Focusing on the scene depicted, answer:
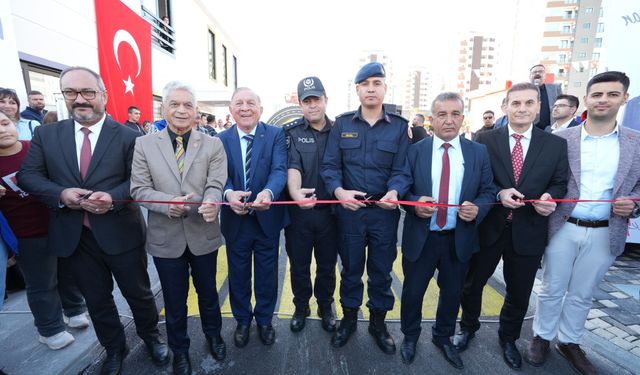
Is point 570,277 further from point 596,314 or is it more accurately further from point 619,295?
point 619,295

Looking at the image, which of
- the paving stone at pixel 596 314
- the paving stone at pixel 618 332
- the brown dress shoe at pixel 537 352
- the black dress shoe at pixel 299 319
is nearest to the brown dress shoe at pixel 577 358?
the brown dress shoe at pixel 537 352

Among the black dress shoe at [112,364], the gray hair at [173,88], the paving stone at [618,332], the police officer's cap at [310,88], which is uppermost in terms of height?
the police officer's cap at [310,88]

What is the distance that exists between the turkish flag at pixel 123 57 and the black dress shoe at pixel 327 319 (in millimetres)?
5160

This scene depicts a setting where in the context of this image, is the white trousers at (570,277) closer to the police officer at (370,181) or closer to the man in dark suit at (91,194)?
the police officer at (370,181)

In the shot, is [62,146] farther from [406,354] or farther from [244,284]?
[406,354]

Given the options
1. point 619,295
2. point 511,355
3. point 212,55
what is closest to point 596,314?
point 619,295

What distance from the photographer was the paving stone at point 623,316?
9.95 feet

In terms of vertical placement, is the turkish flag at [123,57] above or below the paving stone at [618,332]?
above

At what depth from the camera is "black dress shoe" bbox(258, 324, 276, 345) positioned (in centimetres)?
272

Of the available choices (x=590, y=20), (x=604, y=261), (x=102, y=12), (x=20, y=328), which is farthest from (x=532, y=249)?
(x=590, y=20)

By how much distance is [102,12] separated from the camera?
5148 mm

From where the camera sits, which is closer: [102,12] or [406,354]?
[406,354]

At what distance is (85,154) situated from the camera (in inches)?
87.5

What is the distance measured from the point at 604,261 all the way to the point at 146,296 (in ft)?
12.2
